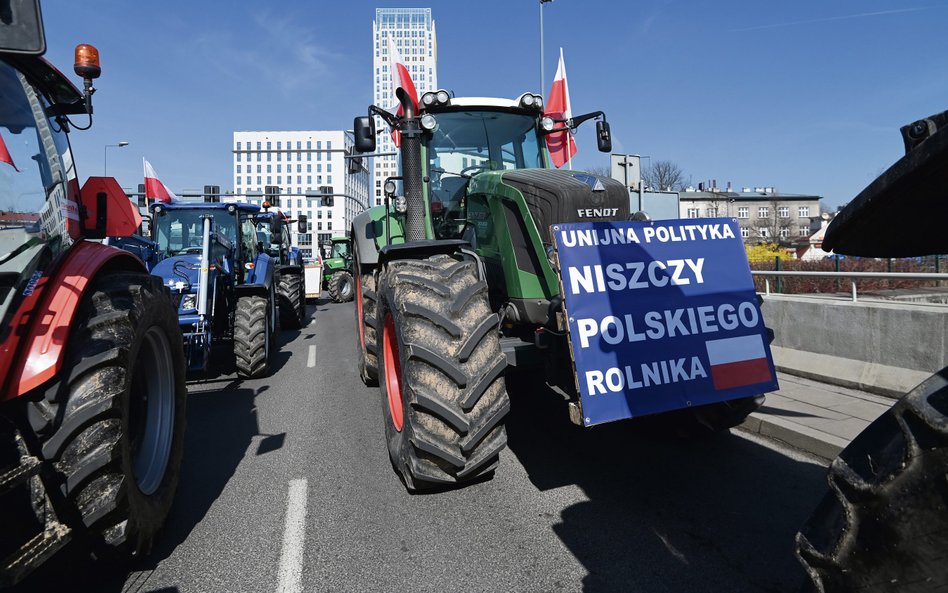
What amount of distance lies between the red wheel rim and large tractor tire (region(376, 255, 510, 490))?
666mm

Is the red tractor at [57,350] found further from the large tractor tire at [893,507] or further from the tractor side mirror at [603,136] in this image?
the tractor side mirror at [603,136]

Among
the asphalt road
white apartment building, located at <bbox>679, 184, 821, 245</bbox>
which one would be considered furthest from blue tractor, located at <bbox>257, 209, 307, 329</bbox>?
white apartment building, located at <bbox>679, 184, 821, 245</bbox>

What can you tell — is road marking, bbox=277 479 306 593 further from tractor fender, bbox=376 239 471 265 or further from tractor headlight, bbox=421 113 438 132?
tractor headlight, bbox=421 113 438 132

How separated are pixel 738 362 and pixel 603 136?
2.82 metres

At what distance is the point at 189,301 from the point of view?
285 inches

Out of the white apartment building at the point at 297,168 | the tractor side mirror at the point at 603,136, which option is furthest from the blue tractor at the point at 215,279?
the white apartment building at the point at 297,168

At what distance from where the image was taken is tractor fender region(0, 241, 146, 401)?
219 cm

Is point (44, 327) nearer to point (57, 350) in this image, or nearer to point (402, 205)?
point (57, 350)

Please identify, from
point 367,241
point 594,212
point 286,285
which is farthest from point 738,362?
point 286,285

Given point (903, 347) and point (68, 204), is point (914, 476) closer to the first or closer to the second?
point (68, 204)

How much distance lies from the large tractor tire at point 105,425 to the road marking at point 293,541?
2.15 ft

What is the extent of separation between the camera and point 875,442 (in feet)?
4.24

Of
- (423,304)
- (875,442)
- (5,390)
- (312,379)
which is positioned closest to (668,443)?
(423,304)

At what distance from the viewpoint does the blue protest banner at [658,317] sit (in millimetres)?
2977
